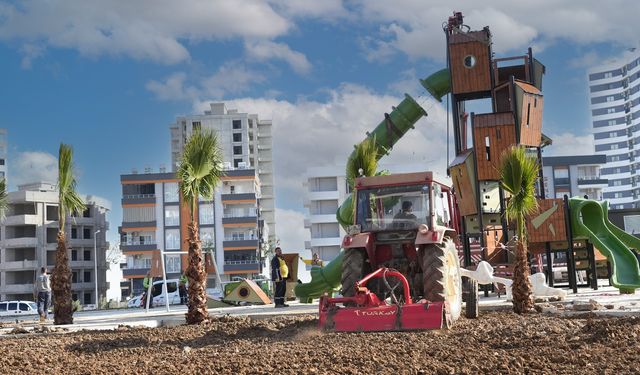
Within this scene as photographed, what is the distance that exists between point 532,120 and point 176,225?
2567 inches

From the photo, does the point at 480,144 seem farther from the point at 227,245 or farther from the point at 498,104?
the point at 227,245

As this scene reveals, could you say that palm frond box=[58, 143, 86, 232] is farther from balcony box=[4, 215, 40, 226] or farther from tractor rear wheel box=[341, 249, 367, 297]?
balcony box=[4, 215, 40, 226]

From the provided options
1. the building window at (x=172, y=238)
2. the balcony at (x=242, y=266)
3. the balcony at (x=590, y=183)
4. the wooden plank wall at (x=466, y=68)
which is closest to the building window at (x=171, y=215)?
the building window at (x=172, y=238)

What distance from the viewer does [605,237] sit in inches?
1045

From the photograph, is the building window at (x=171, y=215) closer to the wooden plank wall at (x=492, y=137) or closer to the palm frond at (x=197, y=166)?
the wooden plank wall at (x=492, y=137)

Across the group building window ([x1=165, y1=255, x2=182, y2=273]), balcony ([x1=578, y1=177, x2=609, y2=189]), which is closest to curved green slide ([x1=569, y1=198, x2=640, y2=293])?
building window ([x1=165, y1=255, x2=182, y2=273])

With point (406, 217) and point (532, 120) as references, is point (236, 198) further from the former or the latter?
point (406, 217)

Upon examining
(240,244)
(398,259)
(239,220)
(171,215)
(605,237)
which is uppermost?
(171,215)

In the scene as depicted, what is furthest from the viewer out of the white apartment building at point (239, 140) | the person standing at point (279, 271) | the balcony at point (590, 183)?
the white apartment building at point (239, 140)

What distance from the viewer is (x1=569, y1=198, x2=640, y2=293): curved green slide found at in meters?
24.5

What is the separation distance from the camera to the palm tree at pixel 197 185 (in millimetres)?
17750

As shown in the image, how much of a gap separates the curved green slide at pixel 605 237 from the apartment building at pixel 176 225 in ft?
205

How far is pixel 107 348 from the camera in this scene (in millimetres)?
12922

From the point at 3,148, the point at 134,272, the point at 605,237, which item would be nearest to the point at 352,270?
the point at 605,237
